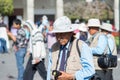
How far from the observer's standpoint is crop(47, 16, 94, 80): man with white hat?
479 centimetres

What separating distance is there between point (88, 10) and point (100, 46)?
153 ft

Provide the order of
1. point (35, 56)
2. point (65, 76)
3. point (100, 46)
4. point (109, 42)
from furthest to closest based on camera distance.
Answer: point (35, 56), point (109, 42), point (100, 46), point (65, 76)

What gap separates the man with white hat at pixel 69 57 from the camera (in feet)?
15.7

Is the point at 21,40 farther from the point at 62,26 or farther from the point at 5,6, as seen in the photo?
the point at 5,6

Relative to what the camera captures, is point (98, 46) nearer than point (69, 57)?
No

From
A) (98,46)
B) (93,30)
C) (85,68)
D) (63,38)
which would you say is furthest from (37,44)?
(85,68)

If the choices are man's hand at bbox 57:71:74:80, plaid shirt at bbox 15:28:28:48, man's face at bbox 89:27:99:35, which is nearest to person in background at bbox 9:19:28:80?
plaid shirt at bbox 15:28:28:48

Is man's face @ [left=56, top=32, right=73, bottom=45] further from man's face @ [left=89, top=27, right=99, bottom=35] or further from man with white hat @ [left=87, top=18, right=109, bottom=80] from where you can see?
man's face @ [left=89, top=27, right=99, bottom=35]

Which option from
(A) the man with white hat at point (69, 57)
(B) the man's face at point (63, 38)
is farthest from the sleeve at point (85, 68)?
(B) the man's face at point (63, 38)

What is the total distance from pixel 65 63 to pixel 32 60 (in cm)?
543

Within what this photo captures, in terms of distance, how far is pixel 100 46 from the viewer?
747cm

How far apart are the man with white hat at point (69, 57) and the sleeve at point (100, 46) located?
253cm

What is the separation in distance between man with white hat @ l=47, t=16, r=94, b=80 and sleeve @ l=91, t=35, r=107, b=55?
253 centimetres

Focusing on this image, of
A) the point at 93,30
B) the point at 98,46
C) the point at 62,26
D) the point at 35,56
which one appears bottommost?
the point at 35,56
